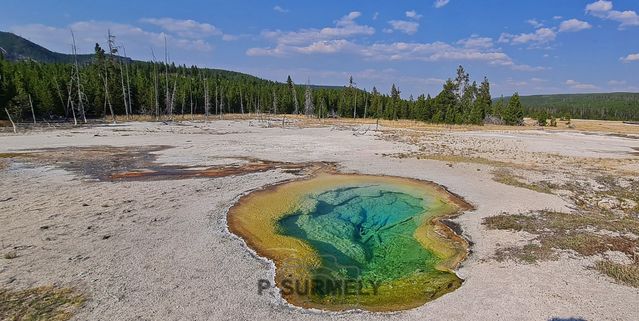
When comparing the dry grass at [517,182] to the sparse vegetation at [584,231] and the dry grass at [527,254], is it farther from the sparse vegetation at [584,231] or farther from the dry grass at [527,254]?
the dry grass at [527,254]

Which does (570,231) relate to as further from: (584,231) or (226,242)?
(226,242)

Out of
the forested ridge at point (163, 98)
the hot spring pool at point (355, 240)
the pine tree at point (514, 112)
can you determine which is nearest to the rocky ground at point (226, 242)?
the hot spring pool at point (355, 240)

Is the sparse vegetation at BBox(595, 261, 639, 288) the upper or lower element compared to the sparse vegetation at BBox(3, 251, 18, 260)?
upper

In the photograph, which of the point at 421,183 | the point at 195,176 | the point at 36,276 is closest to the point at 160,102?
the point at 195,176

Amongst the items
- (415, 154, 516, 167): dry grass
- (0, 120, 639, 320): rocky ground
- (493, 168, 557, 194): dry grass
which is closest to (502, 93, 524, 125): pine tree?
(415, 154, 516, 167): dry grass

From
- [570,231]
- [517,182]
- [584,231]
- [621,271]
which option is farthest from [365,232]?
[517,182]

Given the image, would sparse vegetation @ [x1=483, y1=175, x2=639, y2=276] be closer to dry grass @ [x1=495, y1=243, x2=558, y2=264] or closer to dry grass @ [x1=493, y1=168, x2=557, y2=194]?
dry grass @ [x1=495, y1=243, x2=558, y2=264]

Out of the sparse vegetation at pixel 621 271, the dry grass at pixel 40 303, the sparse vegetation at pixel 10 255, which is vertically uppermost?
the sparse vegetation at pixel 621 271
